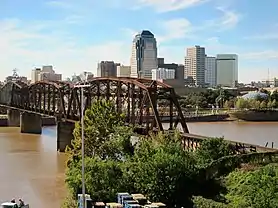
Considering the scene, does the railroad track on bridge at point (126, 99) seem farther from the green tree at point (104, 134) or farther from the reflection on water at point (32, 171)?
the reflection on water at point (32, 171)

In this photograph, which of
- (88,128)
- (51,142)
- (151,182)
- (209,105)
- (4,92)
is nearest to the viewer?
(151,182)

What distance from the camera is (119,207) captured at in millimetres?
22609

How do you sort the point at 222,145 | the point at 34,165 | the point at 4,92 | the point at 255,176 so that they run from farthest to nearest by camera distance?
the point at 4,92, the point at 34,165, the point at 222,145, the point at 255,176

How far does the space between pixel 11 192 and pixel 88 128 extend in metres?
7.22

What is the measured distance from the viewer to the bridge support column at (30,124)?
8900 centimetres

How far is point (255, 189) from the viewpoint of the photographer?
793 inches

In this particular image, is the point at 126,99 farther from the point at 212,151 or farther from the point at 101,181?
the point at 101,181

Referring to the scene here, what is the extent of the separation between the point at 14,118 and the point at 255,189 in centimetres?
9067

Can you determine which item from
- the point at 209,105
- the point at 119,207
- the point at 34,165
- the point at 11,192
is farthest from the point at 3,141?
the point at 209,105

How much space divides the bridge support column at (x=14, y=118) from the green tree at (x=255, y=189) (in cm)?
8427

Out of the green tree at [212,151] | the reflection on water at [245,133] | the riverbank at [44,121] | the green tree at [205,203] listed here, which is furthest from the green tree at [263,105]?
the green tree at [205,203]

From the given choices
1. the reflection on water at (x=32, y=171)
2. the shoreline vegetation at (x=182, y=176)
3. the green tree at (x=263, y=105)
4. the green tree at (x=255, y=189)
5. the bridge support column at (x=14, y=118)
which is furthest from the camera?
the green tree at (x=263, y=105)

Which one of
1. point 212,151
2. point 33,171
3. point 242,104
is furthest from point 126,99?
point 242,104

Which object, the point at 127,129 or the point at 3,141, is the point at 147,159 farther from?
the point at 3,141
